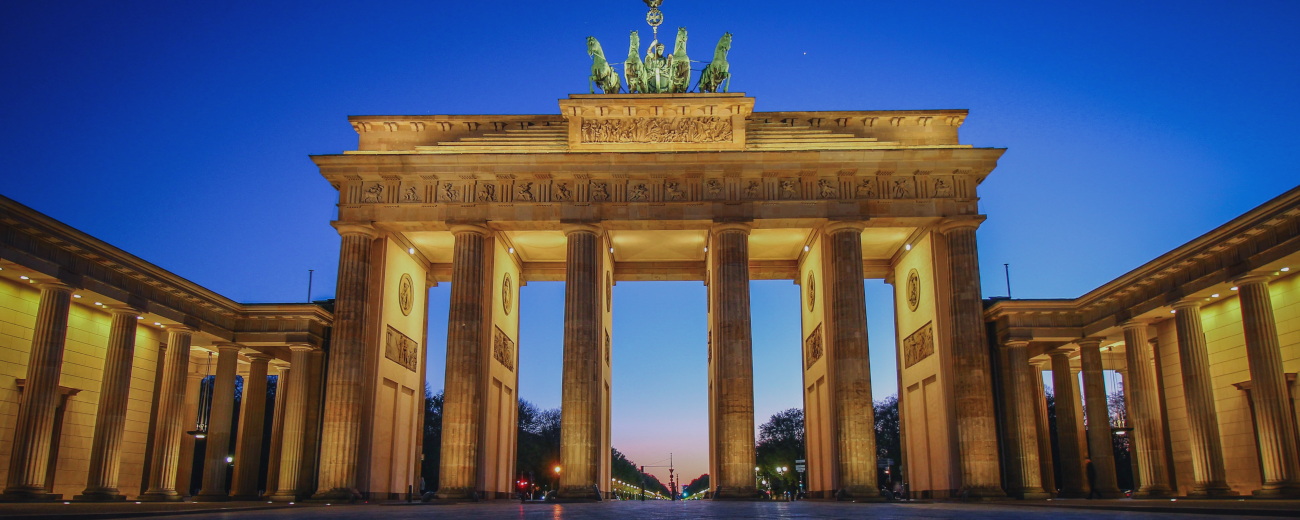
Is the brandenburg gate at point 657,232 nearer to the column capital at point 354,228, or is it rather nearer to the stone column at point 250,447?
the column capital at point 354,228

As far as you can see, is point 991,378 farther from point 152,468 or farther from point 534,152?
point 152,468

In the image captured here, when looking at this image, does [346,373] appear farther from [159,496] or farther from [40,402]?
[40,402]

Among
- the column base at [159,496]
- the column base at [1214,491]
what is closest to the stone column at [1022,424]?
the column base at [1214,491]

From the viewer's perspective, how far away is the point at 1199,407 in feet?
86.7

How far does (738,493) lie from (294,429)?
14.8 m

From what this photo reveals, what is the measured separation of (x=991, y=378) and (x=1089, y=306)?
441 centimetres

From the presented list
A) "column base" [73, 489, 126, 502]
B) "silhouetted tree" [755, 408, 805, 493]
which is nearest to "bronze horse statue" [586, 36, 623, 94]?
"column base" [73, 489, 126, 502]

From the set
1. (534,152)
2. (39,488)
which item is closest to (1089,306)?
(534,152)

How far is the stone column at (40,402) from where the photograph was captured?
77.2 feet

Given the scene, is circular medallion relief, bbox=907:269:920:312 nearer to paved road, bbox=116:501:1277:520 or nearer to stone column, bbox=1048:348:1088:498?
stone column, bbox=1048:348:1088:498

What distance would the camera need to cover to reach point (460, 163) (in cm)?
3117

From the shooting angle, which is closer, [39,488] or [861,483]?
[39,488]

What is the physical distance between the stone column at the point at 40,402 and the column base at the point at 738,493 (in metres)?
18.4

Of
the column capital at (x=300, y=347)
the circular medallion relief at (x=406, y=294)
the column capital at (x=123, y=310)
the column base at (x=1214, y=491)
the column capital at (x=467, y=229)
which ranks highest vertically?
the column capital at (x=467, y=229)
